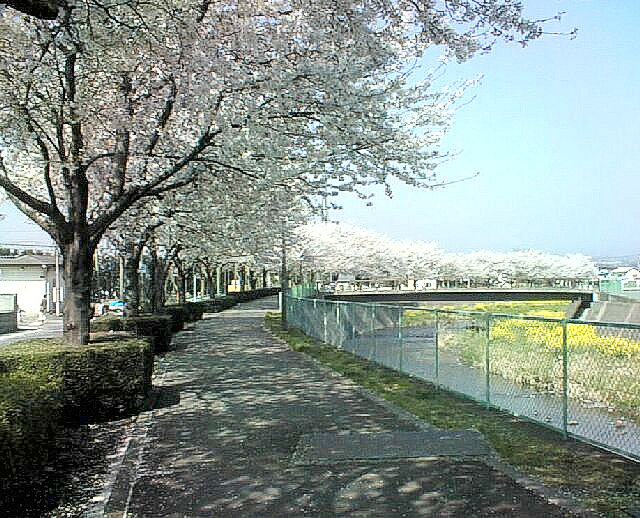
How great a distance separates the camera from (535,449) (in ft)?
26.8

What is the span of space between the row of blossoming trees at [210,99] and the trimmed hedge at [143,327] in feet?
11.1

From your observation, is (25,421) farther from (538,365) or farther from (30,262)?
(30,262)

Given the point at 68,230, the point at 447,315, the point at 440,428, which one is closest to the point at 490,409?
the point at 440,428

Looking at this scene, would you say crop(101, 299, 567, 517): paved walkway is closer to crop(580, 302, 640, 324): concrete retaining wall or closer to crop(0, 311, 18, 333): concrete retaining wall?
crop(580, 302, 640, 324): concrete retaining wall

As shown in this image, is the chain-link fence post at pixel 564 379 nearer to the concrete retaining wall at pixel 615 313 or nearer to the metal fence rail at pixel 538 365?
the metal fence rail at pixel 538 365

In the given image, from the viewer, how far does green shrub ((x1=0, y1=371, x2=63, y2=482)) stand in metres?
5.54

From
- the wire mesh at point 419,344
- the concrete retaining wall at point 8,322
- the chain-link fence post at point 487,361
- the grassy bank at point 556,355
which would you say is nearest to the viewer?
the grassy bank at point 556,355

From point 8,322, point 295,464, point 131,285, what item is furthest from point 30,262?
point 295,464

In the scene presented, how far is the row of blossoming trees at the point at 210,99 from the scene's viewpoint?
30.2 feet

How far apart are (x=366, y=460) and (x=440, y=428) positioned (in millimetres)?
1958

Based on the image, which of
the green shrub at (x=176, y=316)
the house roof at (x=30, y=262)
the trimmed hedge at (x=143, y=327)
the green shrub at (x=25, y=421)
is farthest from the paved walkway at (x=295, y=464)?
the house roof at (x=30, y=262)

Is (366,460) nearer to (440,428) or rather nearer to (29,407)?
(440,428)

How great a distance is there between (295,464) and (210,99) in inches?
228

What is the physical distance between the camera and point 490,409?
1088 cm
